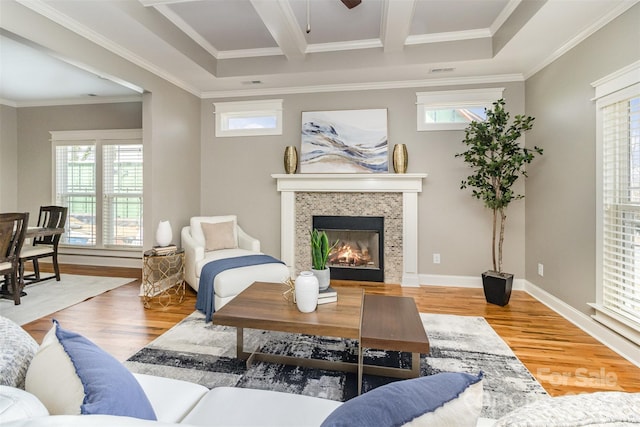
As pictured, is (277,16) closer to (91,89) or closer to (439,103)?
(439,103)

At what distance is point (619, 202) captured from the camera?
2500 millimetres

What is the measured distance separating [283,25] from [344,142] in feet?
5.30

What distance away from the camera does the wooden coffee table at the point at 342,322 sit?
5.82 ft

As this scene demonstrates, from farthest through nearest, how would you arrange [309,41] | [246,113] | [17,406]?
1. [246,113]
2. [309,41]
3. [17,406]

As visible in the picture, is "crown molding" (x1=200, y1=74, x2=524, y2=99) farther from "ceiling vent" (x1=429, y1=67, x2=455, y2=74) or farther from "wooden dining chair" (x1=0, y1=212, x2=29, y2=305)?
"wooden dining chair" (x1=0, y1=212, x2=29, y2=305)

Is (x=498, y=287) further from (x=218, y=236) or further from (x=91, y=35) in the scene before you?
(x=91, y=35)

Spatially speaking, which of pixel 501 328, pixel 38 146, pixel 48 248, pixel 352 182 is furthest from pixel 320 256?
pixel 38 146

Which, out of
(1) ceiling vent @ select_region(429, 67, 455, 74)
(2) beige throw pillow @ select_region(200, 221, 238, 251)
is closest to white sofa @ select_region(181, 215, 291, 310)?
(2) beige throw pillow @ select_region(200, 221, 238, 251)

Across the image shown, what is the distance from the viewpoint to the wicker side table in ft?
11.2

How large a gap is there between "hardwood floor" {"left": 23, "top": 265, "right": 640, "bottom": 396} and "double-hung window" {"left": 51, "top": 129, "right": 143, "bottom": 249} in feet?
4.96

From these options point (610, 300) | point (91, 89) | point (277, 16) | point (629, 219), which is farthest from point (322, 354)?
point (91, 89)

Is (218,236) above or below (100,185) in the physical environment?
below

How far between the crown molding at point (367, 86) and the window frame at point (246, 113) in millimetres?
123

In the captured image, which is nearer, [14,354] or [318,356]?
[14,354]
